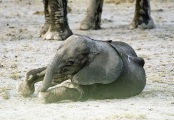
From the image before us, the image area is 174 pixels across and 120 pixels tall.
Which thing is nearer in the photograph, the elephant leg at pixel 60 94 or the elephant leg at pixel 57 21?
the elephant leg at pixel 60 94

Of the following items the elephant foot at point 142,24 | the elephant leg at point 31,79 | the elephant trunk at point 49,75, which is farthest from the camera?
the elephant foot at point 142,24

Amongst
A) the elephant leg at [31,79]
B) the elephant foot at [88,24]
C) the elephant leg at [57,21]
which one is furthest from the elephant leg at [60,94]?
the elephant foot at [88,24]

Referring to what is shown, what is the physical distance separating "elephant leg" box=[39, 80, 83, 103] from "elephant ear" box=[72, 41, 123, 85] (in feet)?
0.28

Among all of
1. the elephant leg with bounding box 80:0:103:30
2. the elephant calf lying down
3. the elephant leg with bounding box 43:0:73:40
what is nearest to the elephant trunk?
the elephant calf lying down

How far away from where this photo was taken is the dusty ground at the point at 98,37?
5793 millimetres

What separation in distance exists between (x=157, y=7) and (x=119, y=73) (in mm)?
12130

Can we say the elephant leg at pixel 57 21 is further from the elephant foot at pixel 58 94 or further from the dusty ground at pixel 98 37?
the elephant foot at pixel 58 94

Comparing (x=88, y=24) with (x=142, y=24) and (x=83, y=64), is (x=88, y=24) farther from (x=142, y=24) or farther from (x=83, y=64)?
(x=83, y=64)

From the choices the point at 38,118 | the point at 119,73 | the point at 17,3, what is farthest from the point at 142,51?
the point at 17,3

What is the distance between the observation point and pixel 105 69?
6250 millimetres

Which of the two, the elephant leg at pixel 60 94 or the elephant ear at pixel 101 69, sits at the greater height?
the elephant ear at pixel 101 69

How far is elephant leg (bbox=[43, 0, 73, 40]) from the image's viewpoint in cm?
1112

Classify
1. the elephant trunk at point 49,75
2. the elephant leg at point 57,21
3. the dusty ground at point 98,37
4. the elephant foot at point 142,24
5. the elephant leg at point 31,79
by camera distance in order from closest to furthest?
the dusty ground at point 98,37
the elephant trunk at point 49,75
the elephant leg at point 31,79
the elephant leg at point 57,21
the elephant foot at point 142,24

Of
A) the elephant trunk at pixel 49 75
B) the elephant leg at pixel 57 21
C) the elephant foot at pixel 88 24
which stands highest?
the elephant trunk at pixel 49 75
